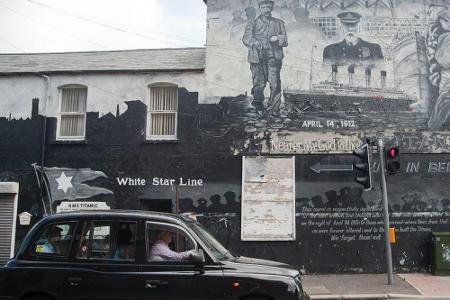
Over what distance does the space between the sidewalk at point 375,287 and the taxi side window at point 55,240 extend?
244 inches

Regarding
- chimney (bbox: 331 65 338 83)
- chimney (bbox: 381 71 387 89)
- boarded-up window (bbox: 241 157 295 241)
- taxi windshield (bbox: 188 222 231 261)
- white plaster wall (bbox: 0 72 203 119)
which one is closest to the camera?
taxi windshield (bbox: 188 222 231 261)

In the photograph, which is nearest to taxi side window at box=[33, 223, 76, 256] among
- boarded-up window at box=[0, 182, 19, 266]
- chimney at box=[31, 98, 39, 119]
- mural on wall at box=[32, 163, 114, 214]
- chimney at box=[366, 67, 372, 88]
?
mural on wall at box=[32, 163, 114, 214]

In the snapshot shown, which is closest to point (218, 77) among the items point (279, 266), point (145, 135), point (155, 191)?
point (145, 135)

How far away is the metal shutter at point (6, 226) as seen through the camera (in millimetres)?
15164

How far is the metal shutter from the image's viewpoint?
15.2m

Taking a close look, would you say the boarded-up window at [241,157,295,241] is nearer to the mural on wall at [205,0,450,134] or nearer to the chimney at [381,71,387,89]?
the mural on wall at [205,0,450,134]

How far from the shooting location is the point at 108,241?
6918mm

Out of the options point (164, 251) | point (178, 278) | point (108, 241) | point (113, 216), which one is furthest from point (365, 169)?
point (108, 241)

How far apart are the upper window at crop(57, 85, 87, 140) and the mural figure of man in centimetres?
531

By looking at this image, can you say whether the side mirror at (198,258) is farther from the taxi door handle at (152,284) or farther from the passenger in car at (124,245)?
the passenger in car at (124,245)

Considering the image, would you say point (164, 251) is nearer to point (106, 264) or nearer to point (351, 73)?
point (106, 264)

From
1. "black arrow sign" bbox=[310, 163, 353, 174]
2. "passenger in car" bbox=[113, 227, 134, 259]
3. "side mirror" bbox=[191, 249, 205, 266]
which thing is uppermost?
"black arrow sign" bbox=[310, 163, 353, 174]

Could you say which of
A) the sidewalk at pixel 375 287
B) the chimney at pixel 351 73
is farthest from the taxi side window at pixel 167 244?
the chimney at pixel 351 73

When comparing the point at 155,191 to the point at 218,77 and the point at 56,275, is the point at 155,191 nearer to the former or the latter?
the point at 218,77
